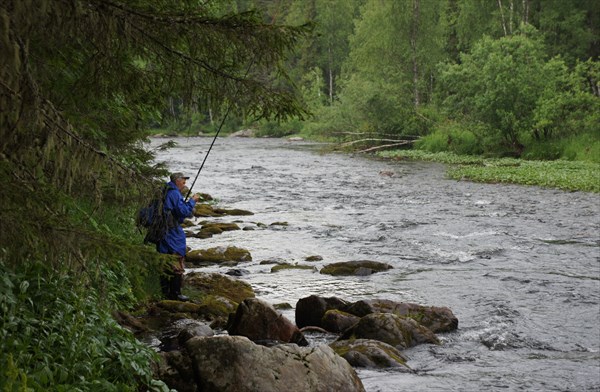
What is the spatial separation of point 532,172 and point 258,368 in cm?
2396

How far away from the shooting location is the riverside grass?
2529 cm

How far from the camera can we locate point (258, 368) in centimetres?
648

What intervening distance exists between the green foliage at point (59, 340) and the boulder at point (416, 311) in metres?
4.78

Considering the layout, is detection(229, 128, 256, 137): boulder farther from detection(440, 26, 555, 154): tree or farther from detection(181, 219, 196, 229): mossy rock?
detection(181, 219, 196, 229): mossy rock

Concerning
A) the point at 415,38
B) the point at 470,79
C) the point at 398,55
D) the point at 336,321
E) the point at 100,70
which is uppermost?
the point at 415,38

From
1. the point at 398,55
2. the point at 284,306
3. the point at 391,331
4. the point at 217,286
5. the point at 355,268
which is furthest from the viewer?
the point at 398,55

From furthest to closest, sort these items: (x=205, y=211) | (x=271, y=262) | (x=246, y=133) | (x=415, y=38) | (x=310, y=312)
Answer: (x=246, y=133) → (x=415, y=38) → (x=205, y=211) → (x=271, y=262) → (x=310, y=312)


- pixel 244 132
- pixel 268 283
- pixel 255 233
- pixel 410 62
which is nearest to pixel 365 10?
pixel 410 62

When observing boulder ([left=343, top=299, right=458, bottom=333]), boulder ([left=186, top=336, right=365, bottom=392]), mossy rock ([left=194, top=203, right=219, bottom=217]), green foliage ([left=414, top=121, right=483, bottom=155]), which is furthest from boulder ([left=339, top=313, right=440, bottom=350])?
green foliage ([left=414, top=121, right=483, bottom=155])

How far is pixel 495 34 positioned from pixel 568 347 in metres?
45.6

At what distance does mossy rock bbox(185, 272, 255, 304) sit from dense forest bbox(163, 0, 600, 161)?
1709 cm

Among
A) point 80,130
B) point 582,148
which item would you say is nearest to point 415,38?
point 582,148

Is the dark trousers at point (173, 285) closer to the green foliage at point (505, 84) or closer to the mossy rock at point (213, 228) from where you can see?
the mossy rock at point (213, 228)

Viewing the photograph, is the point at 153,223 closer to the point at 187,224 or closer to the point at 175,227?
the point at 175,227
